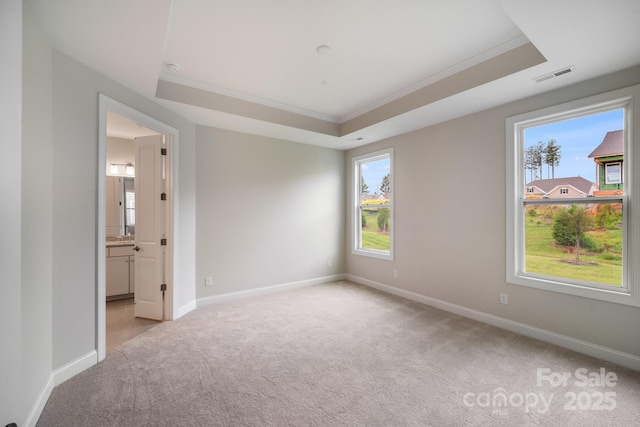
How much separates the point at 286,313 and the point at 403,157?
115 inches

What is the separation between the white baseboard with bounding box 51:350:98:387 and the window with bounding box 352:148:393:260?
3.90 m

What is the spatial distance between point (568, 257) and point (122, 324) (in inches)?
200

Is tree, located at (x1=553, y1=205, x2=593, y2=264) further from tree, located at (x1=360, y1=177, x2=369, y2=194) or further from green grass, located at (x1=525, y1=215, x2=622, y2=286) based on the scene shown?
tree, located at (x1=360, y1=177, x2=369, y2=194)

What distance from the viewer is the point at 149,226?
11.6 feet

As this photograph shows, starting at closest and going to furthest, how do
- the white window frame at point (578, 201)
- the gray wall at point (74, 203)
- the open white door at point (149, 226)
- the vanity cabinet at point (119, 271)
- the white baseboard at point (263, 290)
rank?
1. the gray wall at point (74, 203)
2. the white window frame at point (578, 201)
3. the open white door at point (149, 226)
4. the white baseboard at point (263, 290)
5. the vanity cabinet at point (119, 271)

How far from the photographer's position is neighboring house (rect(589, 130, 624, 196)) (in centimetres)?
260

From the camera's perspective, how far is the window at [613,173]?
2605 millimetres

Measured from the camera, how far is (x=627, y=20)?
1867mm

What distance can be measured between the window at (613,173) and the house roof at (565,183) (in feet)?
0.40

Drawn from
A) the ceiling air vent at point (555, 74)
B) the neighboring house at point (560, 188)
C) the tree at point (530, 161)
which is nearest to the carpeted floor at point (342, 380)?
the neighboring house at point (560, 188)

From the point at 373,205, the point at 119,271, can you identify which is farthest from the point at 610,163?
the point at 119,271

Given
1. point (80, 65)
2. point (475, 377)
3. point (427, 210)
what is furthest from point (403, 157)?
point (80, 65)

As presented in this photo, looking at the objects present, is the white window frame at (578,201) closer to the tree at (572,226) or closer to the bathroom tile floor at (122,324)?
the tree at (572,226)

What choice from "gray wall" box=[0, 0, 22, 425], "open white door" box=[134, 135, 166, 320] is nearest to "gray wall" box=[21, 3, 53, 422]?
"gray wall" box=[0, 0, 22, 425]
